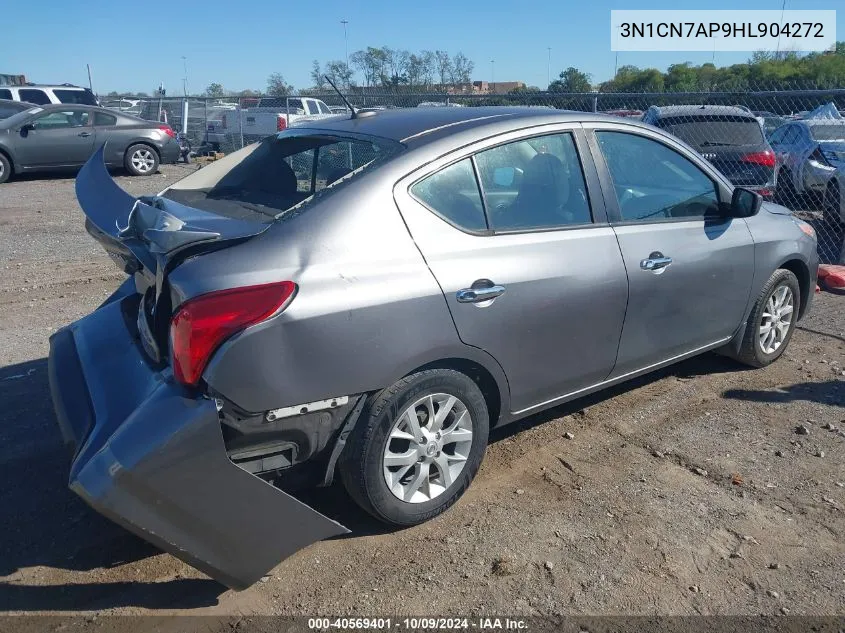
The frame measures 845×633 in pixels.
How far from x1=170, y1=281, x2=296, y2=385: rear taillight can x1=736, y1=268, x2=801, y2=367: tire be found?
11.6ft

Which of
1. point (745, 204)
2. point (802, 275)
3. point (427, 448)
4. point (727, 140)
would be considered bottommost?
point (427, 448)

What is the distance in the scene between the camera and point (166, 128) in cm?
1705

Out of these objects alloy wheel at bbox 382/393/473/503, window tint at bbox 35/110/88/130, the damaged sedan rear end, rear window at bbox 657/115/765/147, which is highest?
window tint at bbox 35/110/88/130

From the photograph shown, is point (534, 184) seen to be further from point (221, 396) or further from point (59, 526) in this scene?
point (59, 526)

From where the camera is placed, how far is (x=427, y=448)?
11.0ft

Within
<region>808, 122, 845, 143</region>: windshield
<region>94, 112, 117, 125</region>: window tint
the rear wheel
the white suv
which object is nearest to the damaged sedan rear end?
the rear wheel

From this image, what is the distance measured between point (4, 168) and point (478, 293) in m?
14.8

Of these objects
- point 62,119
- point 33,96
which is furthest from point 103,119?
point 33,96

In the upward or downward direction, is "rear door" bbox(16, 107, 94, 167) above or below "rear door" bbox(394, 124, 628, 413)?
above

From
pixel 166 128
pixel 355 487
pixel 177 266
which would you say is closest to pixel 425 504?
pixel 355 487

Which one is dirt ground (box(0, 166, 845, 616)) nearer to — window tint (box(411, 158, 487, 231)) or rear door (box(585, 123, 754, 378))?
rear door (box(585, 123, 754, 378))

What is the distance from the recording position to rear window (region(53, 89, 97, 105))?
2089 centimetres

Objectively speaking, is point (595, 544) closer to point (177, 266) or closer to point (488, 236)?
point (488, 236)

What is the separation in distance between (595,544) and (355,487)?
108 cm
